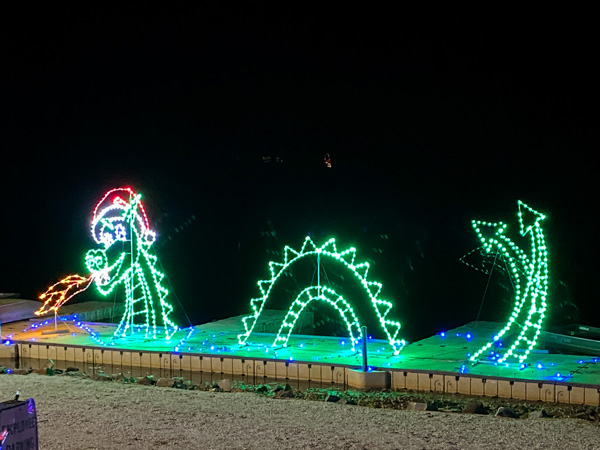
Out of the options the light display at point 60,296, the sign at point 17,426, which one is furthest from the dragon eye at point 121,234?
the sign at point 17,426

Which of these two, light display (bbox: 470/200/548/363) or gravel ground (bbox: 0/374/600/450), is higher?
light display (bbox: 470/200/548/363)

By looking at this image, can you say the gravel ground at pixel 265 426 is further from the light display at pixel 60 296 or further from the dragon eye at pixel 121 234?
the light display at pixel 60 296

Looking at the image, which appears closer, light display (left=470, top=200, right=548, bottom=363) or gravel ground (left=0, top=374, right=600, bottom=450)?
gravel ground (left=0, top=374, right=600, bottom=450)

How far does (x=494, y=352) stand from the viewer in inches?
491

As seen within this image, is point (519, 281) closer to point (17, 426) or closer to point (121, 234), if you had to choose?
point (121, 234)

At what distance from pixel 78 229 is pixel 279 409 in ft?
66.7

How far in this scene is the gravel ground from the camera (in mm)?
7273

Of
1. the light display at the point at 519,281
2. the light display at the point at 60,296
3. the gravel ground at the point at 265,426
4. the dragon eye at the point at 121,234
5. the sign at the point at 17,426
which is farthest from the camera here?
the light display at the point at 60,296

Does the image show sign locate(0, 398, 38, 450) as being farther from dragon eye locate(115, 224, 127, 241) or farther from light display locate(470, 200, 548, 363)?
dragon eye locate(115, 224, 127, 241)

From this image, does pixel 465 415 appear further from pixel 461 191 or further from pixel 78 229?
pixel 78 229

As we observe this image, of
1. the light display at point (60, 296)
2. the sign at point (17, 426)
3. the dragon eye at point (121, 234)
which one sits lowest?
the light display at point (60, 296)

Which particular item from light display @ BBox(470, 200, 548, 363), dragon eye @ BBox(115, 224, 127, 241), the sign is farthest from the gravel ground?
dragon eye @ BBox(115, 224, 127, 241)

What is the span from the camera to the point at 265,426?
7.93m

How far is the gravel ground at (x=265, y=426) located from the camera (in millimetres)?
7273
